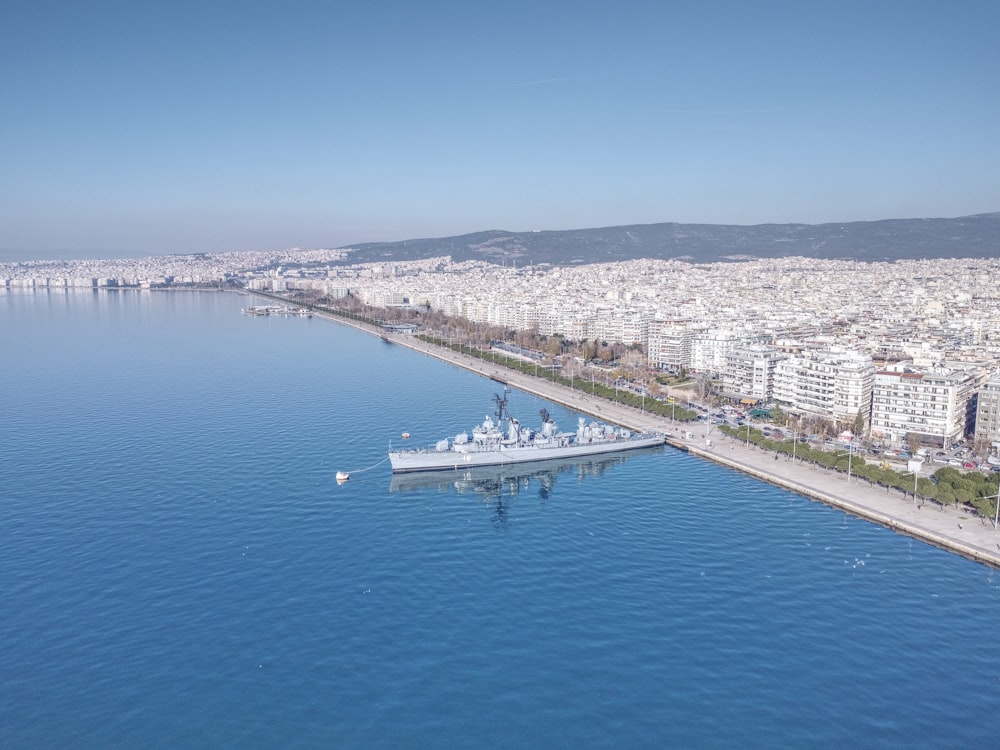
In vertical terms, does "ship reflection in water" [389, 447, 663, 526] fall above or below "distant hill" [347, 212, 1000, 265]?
below

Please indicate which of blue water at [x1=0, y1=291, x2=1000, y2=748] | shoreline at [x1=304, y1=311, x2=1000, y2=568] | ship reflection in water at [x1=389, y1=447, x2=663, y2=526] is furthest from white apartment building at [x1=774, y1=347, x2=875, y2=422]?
ship reflection in water at [x1=389, y1=447, x2=663, y2=526]

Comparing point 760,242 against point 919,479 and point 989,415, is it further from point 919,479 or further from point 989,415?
point 919,479

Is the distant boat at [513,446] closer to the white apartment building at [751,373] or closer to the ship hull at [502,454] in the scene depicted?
the ship hull at [502,454]

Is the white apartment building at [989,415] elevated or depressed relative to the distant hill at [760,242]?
depressed

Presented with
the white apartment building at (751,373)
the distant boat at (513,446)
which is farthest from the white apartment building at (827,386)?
the distant boat at (513,446)

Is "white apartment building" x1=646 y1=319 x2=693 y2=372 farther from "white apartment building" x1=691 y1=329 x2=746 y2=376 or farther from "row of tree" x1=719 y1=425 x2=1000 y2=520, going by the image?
"row of tree" x1=719 y1=425 x2=1000 y2=520

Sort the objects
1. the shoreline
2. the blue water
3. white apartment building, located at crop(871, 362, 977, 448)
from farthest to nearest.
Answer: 1. white apartment building, located at crop(871, 362, 977, 448)
2. the shoreline
3. the blue water
